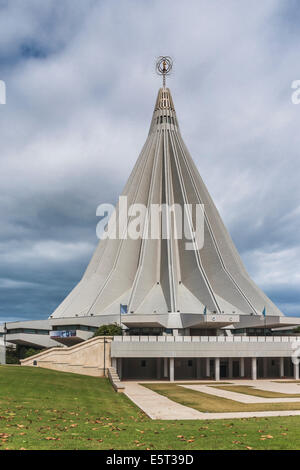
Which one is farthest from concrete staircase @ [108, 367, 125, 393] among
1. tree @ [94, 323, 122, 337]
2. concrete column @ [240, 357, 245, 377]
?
concrete column @ [240, 357, 245, 377]

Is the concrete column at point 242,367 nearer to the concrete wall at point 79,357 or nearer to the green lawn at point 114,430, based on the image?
the concrete wall at point 79,357

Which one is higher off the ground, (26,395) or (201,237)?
(201,237)

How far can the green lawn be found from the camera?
10320 millimetres

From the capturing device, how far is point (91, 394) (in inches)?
1038

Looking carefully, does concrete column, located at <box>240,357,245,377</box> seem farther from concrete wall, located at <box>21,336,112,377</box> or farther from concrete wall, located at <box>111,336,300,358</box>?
concrete wall, located at <box>21,336,112,377</box>

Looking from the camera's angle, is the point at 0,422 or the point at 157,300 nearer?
the point at 0,422

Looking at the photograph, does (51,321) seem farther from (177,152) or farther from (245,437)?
(245,437)

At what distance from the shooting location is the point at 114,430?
505 inches

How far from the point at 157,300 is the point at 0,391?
50.4 m

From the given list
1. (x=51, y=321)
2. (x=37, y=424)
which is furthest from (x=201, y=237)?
(x=37, y=424)

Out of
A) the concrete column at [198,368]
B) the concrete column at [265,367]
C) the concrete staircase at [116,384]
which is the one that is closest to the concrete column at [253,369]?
the concrete column at [265,367]

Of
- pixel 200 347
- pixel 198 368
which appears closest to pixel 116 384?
pixel 200 347

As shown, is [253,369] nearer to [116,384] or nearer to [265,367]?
[265,367]

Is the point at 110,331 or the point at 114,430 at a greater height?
the point at 114,430
